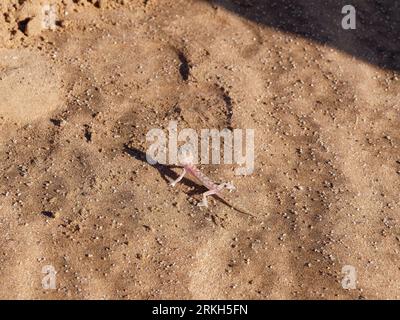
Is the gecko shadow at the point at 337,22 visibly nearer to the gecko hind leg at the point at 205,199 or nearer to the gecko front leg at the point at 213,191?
the gecko front leg at the point at 213,191

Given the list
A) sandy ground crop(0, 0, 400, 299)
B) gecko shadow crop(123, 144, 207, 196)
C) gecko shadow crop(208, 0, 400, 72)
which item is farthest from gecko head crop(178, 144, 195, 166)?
gecko shadow crop(208, 0, 400, 72)

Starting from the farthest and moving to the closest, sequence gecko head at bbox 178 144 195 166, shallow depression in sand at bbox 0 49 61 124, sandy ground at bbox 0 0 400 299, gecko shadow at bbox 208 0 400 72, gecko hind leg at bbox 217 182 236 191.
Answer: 1. gecko shadow at bbox 208 0 400 72
2. shallow depression in sand at bbox 0 49 61 124
3. gecko head at bbox 178 144 195 166
4. gecko hind leg at bbox 217 182 236 191
5. sandy ground at bbox 0 0 400 299

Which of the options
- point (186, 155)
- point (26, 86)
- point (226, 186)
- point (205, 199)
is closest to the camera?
point (205, 199)

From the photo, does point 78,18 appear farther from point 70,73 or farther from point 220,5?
point 220,5

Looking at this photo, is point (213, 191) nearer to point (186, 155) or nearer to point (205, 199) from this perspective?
point (205, 199)

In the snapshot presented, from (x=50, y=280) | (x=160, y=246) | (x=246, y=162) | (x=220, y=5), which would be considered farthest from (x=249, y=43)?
(x=50, y=280)

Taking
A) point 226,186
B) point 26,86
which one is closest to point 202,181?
point 226,186

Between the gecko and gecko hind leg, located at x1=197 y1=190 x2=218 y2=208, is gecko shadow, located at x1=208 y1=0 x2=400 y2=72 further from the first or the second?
gecko hind leg, located at x1=197 y1=190 x2=218 y2=208
